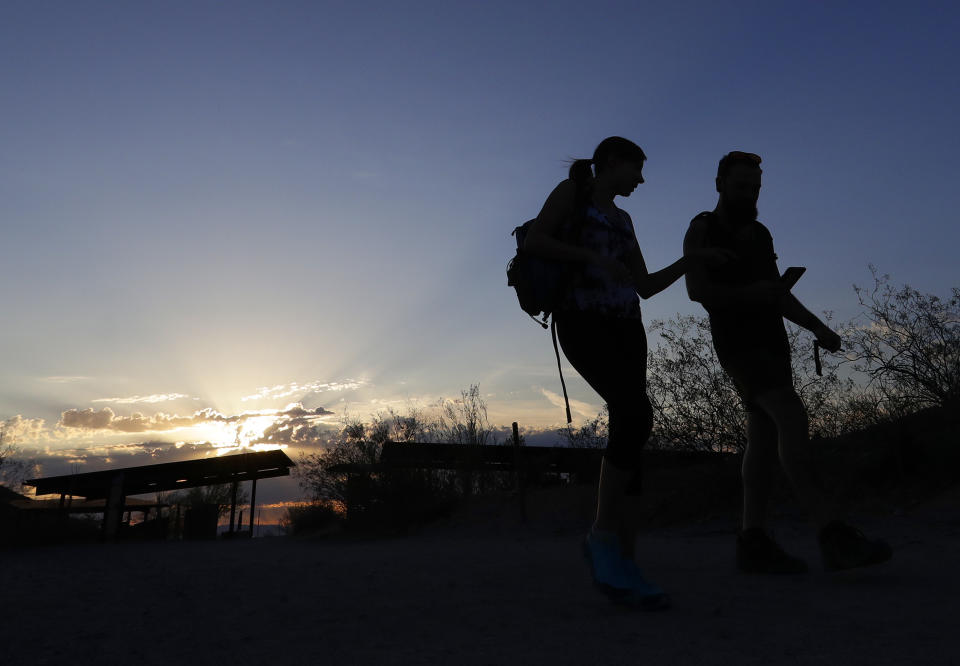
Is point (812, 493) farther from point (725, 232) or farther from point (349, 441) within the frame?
point (349, 441)

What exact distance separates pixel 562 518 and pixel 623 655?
973cm

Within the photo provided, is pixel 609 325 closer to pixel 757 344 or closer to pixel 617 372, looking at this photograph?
pixel 617 372

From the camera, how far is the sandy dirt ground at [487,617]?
173cm

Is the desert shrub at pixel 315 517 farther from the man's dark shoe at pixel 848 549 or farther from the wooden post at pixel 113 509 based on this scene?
the man's dark shoe at pixel 848 549

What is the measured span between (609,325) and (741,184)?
1.32 meters

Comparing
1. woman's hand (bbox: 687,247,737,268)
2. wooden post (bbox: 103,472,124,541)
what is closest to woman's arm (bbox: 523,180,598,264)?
woman's hand (bbox: 687,247,737,268)

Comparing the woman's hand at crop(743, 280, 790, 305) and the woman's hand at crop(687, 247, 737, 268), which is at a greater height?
the woman's hand at crop(687, 247, 737, 268)

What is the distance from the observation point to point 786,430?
2943 millimetres

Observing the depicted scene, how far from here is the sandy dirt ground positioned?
1731mm

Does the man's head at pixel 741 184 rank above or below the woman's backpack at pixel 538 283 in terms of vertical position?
above

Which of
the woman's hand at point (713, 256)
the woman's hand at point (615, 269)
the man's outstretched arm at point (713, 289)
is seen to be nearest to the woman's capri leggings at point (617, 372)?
the woman's hand at point (615, 269)

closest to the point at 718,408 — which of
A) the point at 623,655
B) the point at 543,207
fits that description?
the point at 543,207

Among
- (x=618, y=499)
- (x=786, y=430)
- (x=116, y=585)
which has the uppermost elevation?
(x=786, y=430)

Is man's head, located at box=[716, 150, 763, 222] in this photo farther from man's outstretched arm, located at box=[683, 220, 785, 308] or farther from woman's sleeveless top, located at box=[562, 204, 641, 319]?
woman's sleeveless top, located at box=[562, 204, 641, 319]
